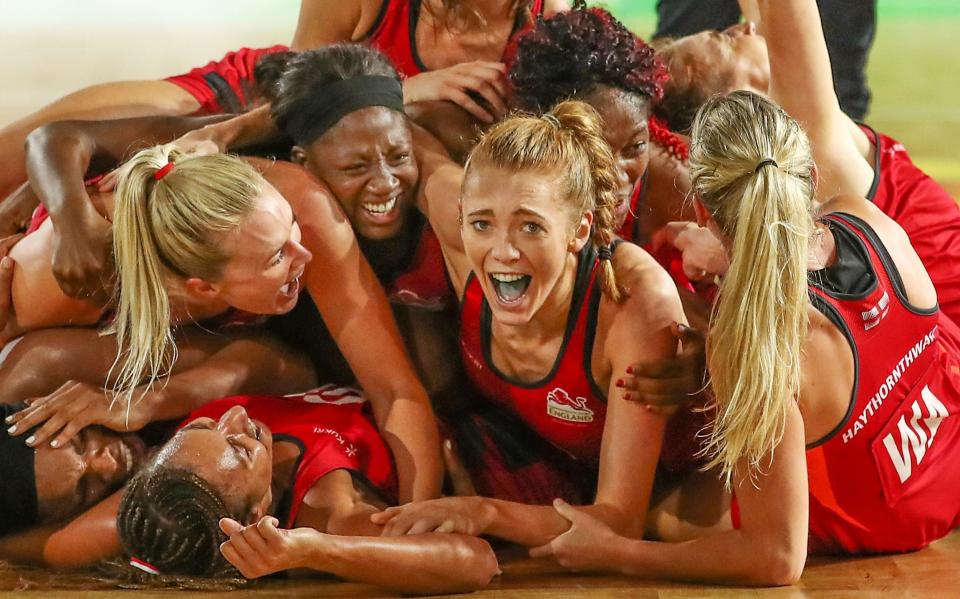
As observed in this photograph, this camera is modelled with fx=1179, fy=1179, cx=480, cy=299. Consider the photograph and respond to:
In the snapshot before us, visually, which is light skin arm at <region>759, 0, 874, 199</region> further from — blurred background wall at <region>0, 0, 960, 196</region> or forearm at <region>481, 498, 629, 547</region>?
blurred background wall at <region>0, 0, 960, 196</region>

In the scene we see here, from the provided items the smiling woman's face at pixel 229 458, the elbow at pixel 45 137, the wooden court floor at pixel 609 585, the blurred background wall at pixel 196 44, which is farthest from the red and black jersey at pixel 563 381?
the blurred background wall at pixel 196 44

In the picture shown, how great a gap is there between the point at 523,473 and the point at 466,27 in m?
1.30

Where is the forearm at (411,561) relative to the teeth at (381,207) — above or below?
below

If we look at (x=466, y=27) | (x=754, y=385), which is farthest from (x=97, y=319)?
(x=754, y=385)

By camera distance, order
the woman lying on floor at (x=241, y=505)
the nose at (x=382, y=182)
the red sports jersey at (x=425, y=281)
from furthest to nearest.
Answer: the red sports jersey at (x=425, y=281) < the nose at (x=382, y=182) < the woman lying on floor at (x=241, y=505)

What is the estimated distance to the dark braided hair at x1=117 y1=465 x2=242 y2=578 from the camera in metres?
2.33

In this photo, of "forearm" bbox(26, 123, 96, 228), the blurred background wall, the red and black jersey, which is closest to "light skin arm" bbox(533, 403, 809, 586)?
the red and black jersey

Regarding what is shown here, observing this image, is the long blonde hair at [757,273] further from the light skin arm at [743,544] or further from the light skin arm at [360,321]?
the light skin arm at [360,321]

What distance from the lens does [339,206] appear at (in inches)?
110

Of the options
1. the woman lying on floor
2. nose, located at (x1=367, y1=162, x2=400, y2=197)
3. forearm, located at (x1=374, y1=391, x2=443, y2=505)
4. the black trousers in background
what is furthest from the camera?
the black trousers in background

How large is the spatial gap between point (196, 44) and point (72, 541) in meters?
6.30

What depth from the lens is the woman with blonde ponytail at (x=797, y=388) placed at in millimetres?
2250

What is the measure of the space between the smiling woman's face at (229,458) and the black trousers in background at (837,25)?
116 inches

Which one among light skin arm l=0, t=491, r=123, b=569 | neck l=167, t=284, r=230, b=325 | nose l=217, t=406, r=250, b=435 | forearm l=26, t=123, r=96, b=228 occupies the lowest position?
light skin arm l=0, t=491, r=123, b=569
